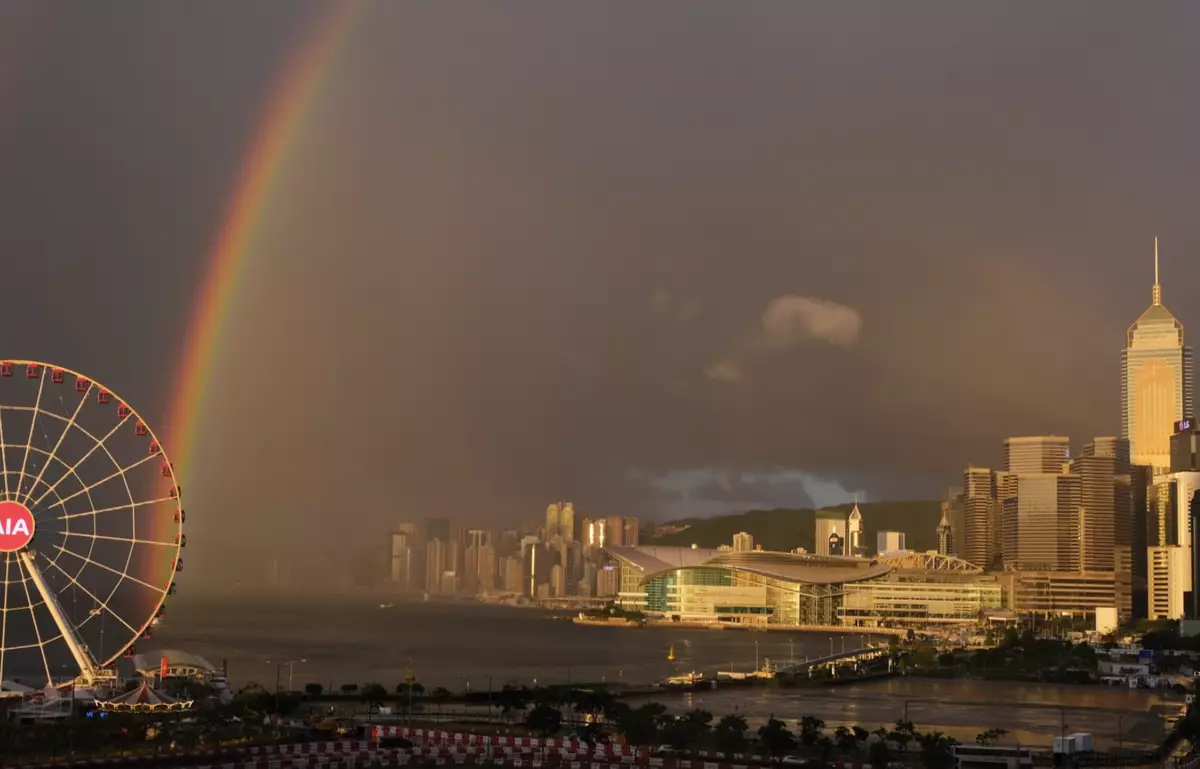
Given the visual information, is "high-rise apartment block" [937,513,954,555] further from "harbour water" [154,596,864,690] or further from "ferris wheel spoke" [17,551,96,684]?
"ferris wheel spoke" [17,551,96,684]

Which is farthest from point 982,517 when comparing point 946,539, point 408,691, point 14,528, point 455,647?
point 14,528

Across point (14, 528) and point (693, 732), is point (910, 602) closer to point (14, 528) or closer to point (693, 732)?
point (693, 732)

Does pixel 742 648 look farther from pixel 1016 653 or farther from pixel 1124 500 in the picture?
pixel 1124 500

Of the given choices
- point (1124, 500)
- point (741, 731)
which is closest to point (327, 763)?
point (741, 731)

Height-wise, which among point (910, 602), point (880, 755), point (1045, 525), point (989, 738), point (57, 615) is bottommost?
point (989, 738)

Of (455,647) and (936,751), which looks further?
(455,647)
